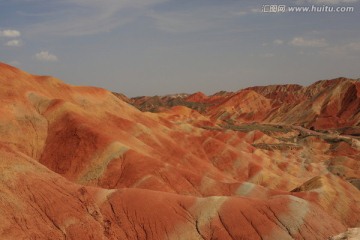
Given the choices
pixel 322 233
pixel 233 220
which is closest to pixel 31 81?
pixel 233 220

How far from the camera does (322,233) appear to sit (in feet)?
124

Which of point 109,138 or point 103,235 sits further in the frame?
point 109,138

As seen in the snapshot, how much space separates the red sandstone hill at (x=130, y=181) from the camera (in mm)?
33969

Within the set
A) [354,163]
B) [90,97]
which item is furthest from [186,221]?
[354,163]

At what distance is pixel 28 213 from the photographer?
3172 centimetres

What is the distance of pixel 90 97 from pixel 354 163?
220ft

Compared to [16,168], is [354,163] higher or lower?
lower

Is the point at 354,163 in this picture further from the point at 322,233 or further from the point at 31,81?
the point at 31,81

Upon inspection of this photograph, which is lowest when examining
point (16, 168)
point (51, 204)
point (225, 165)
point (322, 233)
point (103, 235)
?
point (225, 165)

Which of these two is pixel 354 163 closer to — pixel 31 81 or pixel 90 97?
pixel 90 97

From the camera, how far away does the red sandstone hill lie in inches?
1337

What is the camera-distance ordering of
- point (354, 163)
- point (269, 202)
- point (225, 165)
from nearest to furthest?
point (269, 202)
point (225, 165)
point (354, 163)

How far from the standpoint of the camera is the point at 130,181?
51094mm

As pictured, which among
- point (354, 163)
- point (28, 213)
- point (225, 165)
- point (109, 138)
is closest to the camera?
point (28, 213)
